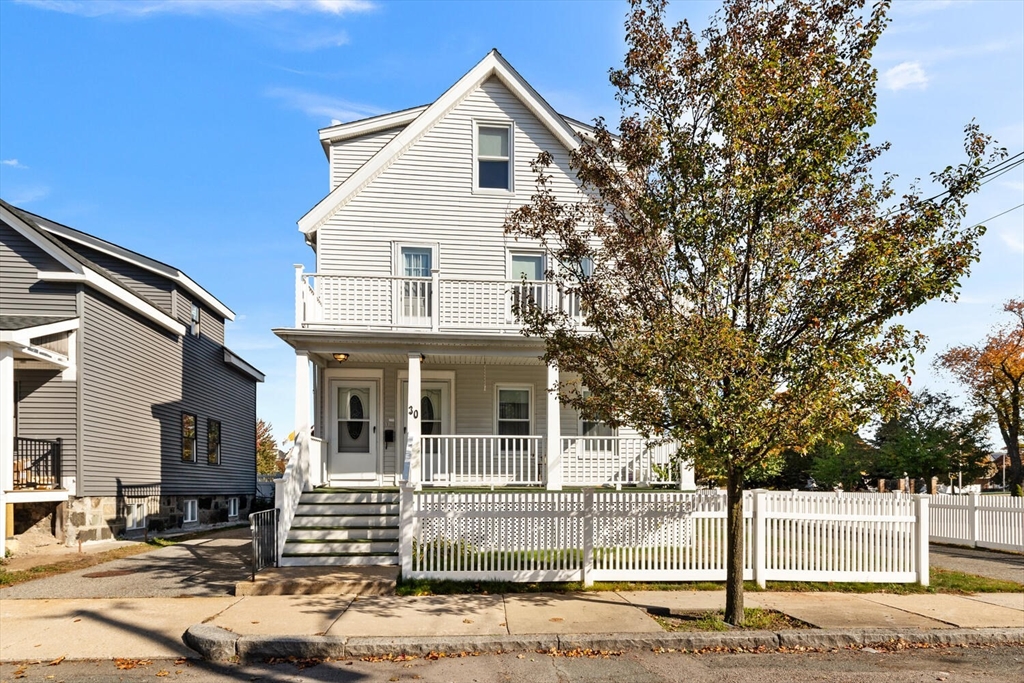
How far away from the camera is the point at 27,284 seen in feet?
53.9

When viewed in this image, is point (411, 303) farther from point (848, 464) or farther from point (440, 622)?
point (848, 464)

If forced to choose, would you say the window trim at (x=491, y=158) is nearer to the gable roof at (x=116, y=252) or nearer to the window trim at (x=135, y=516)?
the gable roof at (x=116, y=252)

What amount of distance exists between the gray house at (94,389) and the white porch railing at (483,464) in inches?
295

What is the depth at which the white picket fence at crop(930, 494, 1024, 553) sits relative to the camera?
1570cm

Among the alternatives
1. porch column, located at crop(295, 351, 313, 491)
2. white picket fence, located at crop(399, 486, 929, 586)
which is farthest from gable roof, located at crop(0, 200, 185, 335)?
white picket fence, located at crop(399, 486, 929, 586)

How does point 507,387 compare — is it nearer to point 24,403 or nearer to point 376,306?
point 376,306

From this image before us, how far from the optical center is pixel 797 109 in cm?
768

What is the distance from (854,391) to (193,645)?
730 cm

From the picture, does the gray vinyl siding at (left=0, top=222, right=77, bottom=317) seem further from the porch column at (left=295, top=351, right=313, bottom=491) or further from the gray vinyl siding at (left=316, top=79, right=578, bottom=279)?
the porch column at (left=295, top=351, right=313, bottom=491)

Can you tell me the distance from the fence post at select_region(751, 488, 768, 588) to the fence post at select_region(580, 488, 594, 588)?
7.74 feet

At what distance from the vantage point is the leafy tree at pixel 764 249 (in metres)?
7.58

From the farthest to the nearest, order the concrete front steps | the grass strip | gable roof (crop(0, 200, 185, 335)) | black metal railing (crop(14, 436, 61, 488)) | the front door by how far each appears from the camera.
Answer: the front door, gable roof (crop(0, 200, 185, 335)), black metal railing (crop(14, 436, 61, 488)), the concrete front steps, the grass strip

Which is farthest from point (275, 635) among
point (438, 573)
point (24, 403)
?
point (24, 403)

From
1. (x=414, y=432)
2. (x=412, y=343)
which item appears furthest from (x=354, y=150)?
(x=414, y=432)
